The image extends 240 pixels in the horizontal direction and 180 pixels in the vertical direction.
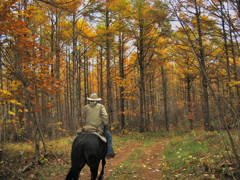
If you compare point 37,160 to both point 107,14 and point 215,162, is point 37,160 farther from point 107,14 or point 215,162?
point 107,14

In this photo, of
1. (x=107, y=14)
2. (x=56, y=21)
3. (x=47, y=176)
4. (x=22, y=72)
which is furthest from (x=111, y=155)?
(x=107, y=14)

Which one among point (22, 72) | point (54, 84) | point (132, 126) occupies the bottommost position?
point (132, 126)

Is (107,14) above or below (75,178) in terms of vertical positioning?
above

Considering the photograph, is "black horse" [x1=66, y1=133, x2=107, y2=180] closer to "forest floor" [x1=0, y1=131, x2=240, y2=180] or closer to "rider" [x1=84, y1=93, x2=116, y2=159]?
"rider" [x1=84, y1=93, x2=116, y2=159]

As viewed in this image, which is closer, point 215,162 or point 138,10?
point 215,162

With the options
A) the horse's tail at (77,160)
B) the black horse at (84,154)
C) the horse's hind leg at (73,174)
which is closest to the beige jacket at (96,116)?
the black horse at (84,154)

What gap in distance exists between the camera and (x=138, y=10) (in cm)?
1476

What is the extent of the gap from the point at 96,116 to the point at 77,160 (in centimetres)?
155

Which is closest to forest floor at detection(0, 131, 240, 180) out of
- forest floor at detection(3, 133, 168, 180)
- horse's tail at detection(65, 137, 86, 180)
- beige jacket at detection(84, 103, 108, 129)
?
forest floor at detection(3, 133, 168, 180)

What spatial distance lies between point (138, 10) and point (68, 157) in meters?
11.5

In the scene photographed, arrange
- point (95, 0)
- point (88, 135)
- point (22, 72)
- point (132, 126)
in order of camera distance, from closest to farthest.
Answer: point (88, 135), point (22, 72), point (95, 0), point (132, 126)

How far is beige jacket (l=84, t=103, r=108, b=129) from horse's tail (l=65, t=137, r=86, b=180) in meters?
1.09

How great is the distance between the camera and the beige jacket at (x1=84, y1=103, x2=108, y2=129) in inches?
235

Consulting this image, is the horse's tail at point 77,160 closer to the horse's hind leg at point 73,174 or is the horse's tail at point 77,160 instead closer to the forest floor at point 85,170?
the horse's hind leg at point 73,174
